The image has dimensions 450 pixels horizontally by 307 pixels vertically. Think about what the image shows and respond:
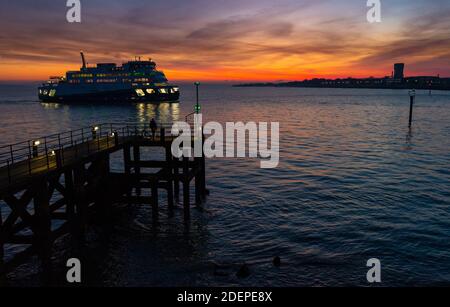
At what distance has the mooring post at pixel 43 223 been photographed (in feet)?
49.1

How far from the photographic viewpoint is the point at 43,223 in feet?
49.7

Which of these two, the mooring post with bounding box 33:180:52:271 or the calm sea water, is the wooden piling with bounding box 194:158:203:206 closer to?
the calm sea water

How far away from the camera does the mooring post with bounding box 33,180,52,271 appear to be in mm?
14953

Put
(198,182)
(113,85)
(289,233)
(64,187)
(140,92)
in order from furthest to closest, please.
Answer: (113,85) → (140,92) → (198,182) → (64,187) → (289,233)

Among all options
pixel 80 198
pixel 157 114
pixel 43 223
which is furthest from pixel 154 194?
pixel 157 114

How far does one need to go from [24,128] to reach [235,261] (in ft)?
229

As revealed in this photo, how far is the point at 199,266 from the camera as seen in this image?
16734 millimetres

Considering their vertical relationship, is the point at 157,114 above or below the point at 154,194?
above

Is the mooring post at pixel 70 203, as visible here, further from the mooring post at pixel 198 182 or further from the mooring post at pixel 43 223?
the mooring post at pixel 198 182

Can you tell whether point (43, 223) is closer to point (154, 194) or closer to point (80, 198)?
point (80, 198)

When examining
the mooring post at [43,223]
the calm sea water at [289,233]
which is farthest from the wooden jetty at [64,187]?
the calm sea water at [289,233]
